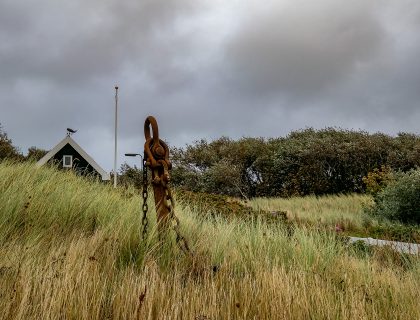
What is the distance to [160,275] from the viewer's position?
13.3 feet

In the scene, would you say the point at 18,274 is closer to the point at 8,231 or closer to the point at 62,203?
the point at 8,231

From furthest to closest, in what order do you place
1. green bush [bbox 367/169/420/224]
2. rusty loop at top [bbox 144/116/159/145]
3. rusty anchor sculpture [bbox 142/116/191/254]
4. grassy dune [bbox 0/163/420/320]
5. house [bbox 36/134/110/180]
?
house [bbox 36/134/110/180]
green bush [bbox 367/169/420/224]
rusty loop at top [bbox 144/116/159/145]
rusty anchor sculpture [bbox 142/116/191/254]
grassy dune [bbox 0/163/420/320]

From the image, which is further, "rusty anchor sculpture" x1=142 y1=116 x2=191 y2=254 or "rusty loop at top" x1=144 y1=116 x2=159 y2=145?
"rusty loop at top" x1=144 y1=116 x2=159 y2=145

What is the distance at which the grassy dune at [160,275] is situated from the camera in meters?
3.07

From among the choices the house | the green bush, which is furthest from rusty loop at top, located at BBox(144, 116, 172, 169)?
the house

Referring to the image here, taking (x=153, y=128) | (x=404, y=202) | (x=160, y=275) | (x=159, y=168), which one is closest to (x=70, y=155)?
(x=404, y=202)

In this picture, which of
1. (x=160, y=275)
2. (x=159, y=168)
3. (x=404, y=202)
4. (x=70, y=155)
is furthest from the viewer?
(x=70, y=155)

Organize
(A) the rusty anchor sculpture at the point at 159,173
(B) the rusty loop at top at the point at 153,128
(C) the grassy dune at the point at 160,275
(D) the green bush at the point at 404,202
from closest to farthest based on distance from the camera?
(C) the grassy dune at the point at 160,275
(A) the rusty anchor sculpture at the point at 159,173
(B) the rusty loop at top at the point at 153,128
(D) the green bush at the point at 404,202

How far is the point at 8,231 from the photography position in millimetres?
4988

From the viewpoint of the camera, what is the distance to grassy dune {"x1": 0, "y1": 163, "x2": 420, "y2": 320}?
10.1ft

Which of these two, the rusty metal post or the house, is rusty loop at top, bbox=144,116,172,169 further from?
the house

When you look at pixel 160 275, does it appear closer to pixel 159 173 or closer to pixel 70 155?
pixel 159 173

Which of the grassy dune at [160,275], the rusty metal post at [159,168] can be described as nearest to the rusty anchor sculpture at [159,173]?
the rusty metal post at [159,168]

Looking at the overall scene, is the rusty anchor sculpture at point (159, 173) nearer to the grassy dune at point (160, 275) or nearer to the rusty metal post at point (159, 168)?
the rusty metal post at point (159, 168)
